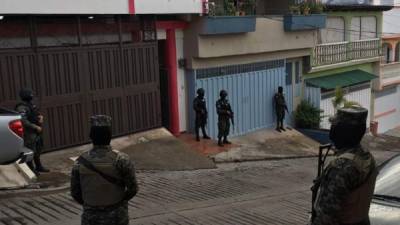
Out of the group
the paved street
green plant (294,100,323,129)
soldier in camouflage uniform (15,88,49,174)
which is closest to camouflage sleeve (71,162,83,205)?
the paved street

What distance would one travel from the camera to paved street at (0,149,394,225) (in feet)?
24.9

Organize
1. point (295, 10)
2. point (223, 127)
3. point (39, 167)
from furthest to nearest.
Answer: point (295, 10) → point (223, 127) → point (39, 167)

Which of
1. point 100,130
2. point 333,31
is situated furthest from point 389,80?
point 100,130

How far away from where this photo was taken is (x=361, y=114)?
154 inches

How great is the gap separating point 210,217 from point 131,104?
6.31 metres

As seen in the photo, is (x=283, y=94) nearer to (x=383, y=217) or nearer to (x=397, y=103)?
(x=397, y=103)

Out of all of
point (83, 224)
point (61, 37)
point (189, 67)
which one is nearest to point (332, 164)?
point (83, 224)

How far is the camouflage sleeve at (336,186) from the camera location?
3807mm

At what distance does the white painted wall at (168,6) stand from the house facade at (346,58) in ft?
23.5

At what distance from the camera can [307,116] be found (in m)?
19.6

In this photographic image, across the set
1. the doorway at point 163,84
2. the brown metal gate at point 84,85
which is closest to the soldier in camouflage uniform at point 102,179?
the brown metal gate at point 84,85

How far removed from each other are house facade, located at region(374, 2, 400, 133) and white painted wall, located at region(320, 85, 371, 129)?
1.28 metres

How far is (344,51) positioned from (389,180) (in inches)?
711

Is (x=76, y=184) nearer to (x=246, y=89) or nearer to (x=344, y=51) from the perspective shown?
(x=246, y=89)
